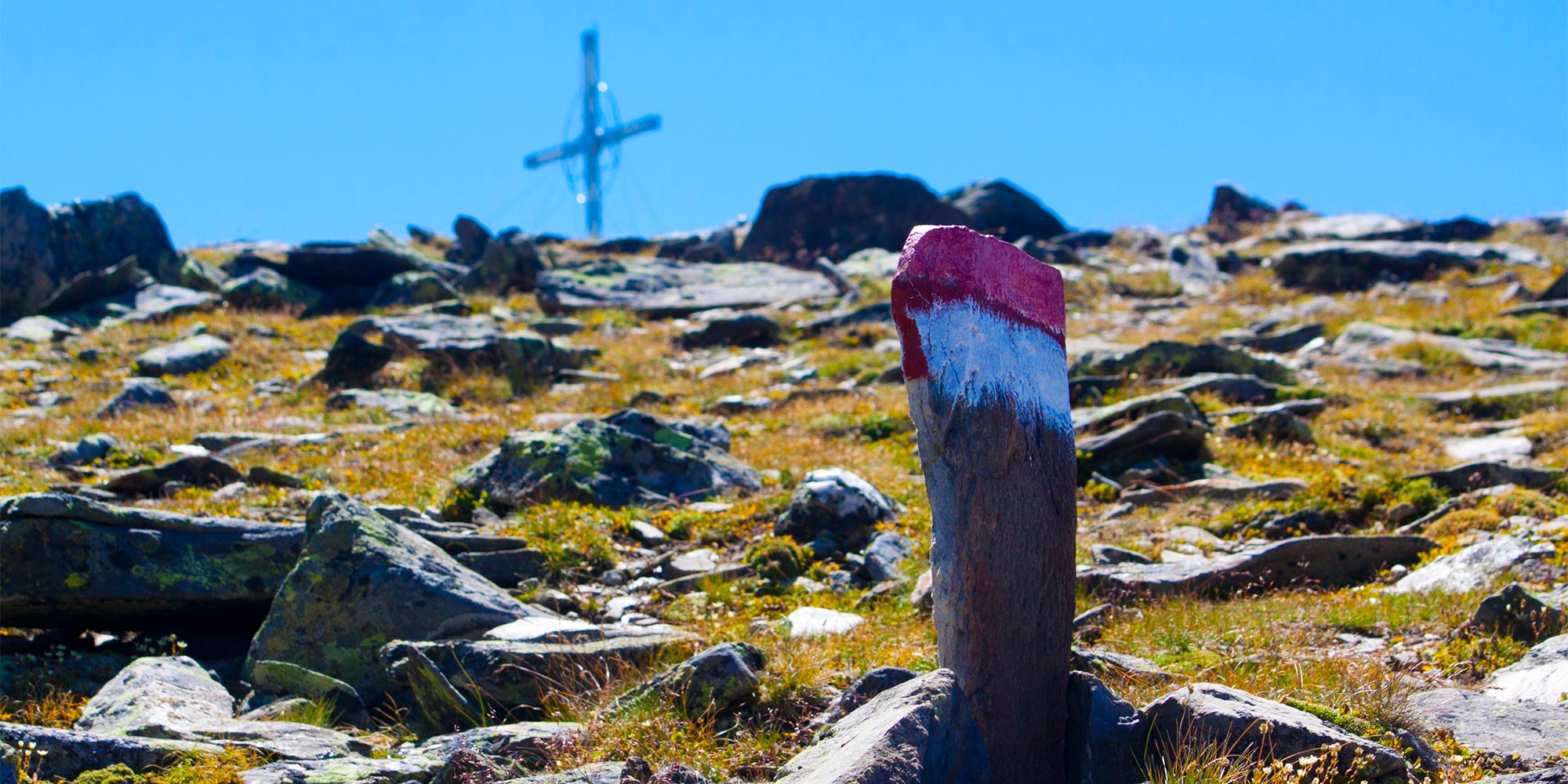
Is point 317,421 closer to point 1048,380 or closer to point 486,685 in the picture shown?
point 486,685

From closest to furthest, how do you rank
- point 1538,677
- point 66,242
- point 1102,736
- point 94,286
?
1. point 1102,736
2. point 1538,677
3. point 94,286
4. point 66,242

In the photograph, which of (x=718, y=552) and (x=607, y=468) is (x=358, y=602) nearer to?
(x=718, y=552)

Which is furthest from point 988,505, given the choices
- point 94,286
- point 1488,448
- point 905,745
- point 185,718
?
point 94,286

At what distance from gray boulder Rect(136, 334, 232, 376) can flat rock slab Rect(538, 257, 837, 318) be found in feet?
21.6

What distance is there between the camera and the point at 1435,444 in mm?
11516

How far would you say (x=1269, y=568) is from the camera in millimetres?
7531

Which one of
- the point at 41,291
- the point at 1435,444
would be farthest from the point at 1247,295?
the point at 41,291

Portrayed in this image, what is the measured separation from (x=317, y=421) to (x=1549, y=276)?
20657 mm

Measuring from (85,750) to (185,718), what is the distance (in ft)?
2.42

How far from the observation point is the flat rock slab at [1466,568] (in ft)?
23.1

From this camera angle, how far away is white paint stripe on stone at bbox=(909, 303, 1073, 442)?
446cm

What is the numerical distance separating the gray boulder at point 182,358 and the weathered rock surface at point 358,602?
11.4m

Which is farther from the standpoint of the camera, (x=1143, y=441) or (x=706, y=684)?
(x=1143, y=441)

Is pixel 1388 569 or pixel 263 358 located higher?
pixel 263 358
